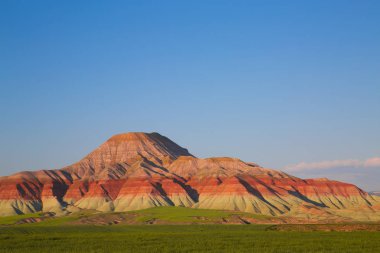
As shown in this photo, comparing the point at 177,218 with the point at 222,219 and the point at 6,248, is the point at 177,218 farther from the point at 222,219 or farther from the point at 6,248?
the point at 6,248

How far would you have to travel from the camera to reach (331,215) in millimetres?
198125

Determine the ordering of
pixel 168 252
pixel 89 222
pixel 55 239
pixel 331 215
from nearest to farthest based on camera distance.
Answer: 1. pixel 168 252
2. pixel 55 239
3. pixel 89 222
4. pixel 331 215

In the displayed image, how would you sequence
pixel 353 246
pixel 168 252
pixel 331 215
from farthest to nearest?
1. pixel 331 215
2. pixel 353 246
3. pixel 168 252

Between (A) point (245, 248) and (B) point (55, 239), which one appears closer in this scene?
(A) point (245, 248)

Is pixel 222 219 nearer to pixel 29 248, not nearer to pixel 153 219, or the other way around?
pixel 153 219

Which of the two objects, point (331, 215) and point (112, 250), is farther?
point (331, 215)

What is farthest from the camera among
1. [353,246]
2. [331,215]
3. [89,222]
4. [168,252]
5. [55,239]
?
[331,215]

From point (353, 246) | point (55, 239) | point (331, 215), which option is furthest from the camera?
point (331, 215)

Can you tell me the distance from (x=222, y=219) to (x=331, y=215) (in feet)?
144

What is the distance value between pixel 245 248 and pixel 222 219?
109 metres

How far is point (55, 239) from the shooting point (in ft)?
277

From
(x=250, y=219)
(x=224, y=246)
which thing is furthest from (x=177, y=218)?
(x=224, y=246)

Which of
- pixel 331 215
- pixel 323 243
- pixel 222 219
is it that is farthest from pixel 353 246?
pixel 331 215

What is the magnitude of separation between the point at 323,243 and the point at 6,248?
124 feet
